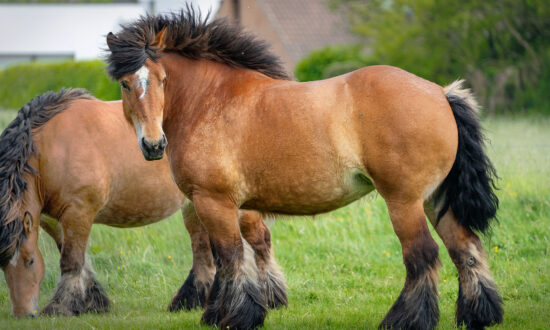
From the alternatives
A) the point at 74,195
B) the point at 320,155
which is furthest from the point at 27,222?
the point at 320,155

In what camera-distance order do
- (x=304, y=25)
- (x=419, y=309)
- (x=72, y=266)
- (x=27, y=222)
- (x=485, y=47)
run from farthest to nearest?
(x=304, y=25), (x=485, y=47), (x=72, y=266), (x=27, y=222), (x=419, y=309)

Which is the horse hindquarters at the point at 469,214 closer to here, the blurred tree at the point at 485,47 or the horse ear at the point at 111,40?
the horse ear at the point at 111,40

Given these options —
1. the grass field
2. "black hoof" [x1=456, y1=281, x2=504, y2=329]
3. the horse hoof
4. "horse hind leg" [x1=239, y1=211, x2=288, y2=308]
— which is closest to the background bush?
the grass field

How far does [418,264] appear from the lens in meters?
4.62

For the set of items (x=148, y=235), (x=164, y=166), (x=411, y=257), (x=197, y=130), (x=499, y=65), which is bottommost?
(x=499, y=65)

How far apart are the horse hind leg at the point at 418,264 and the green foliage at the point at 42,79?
23966 millimetres

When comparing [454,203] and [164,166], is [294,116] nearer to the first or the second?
[454,203]

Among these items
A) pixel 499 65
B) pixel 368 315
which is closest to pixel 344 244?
pixel 368 315

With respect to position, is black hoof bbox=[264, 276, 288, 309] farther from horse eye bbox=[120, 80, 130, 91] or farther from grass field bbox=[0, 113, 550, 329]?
horse eye bbox=[120, 80, 130, 91]

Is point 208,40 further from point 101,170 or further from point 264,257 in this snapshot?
point 264,257

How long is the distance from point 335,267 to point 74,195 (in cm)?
325

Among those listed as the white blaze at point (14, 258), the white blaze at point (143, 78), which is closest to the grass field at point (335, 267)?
the white blaze at point (14, 258)

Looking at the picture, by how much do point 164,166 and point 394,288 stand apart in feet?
9.06

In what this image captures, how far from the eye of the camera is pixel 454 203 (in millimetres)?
4945
